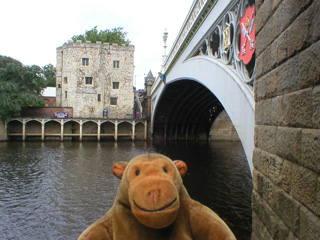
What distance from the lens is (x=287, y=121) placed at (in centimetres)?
229

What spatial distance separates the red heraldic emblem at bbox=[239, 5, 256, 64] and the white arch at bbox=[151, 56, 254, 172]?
0.67 meters

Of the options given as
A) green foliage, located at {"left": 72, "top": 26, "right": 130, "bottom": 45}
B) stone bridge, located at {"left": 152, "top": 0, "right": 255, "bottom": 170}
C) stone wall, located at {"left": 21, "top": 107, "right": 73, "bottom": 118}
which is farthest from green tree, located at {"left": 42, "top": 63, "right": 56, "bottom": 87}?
stone bridge, located at {"left": 152, "top": 0, "right": 255, "bottom": 170}

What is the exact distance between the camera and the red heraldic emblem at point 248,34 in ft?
14.8

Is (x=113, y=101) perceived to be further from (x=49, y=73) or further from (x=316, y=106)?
(x=316, y=106)

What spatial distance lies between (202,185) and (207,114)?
19053 millimetres

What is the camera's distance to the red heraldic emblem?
4.50 metres

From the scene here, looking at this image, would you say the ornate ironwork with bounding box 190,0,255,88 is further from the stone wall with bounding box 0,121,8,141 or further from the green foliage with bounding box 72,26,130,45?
the green foliage with bounding box 72,26,130,45

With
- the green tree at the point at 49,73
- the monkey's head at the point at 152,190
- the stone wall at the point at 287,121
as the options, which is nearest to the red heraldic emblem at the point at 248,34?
the stone wall at the point at 287,121

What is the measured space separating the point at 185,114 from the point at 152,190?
25.3 m

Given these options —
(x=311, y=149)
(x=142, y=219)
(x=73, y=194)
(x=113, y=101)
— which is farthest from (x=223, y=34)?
(x=113, y=101)

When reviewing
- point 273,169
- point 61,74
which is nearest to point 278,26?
point 273,169

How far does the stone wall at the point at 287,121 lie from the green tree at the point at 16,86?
1055 inches

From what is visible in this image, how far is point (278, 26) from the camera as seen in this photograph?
249 centimetres

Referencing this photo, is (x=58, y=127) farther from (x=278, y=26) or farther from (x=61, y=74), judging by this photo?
(x=278, y=26)
